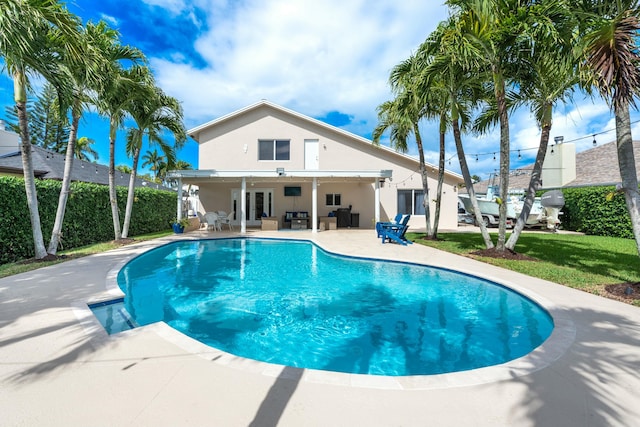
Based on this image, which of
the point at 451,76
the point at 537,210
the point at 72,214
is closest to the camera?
the point at 451,76

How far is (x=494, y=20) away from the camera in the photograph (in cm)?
714

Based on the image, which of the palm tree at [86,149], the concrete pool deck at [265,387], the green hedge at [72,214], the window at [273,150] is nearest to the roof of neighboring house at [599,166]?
the window at [273,150]

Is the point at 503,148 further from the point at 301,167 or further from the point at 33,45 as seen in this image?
the point at 33,45

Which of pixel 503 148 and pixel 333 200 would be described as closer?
pixel 503 148

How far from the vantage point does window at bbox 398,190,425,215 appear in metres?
18.9

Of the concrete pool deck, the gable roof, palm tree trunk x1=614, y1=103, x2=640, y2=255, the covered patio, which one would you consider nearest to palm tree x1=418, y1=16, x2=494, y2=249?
palm tree trunk x1=614, y1=103, x2=640, y2=255

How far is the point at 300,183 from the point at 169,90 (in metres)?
9.09

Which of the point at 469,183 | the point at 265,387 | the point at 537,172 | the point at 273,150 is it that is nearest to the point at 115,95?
the point at 273,150

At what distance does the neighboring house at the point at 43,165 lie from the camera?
15029 millimetres

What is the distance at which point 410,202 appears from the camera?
744 inches

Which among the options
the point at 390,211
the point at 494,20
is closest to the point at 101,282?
the point at 494,20

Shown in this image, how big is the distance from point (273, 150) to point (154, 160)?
28376mm

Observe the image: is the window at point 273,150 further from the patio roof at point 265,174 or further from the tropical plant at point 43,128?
the tropical plant at point 43,128

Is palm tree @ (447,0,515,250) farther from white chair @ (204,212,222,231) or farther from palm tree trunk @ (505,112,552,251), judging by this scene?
white chair @ (204,212,222,231)
